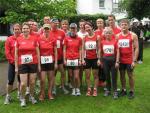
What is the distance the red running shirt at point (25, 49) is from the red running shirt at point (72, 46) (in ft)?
4.08

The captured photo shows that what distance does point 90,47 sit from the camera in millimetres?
11398

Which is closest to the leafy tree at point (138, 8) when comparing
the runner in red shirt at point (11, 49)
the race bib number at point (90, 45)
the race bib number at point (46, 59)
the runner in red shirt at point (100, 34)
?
the runner in red shirt at point (100, 34)

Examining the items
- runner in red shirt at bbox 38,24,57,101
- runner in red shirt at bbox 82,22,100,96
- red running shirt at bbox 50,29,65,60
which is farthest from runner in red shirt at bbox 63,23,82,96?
runner in red shirt at bbox 38,24,57,101

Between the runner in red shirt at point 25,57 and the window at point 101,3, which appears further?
the window at point 101,3

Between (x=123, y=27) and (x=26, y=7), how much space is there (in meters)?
8.25

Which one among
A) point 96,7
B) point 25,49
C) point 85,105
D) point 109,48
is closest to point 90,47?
point 109,48

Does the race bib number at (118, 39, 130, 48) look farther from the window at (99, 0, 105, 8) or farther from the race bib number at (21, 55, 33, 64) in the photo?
the window at (99, 0, 105, 8)

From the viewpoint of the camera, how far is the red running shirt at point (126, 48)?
1092cm

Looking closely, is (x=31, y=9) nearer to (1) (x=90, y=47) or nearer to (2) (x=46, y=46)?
(1) (x=90, y=47)

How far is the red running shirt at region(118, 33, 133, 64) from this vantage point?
10.9 meters

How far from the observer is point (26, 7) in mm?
18281

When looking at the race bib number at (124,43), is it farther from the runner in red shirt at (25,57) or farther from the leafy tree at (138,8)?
the leafy tree at (138,8)

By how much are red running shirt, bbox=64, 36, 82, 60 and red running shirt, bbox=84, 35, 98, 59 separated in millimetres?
194

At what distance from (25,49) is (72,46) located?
1519mm
